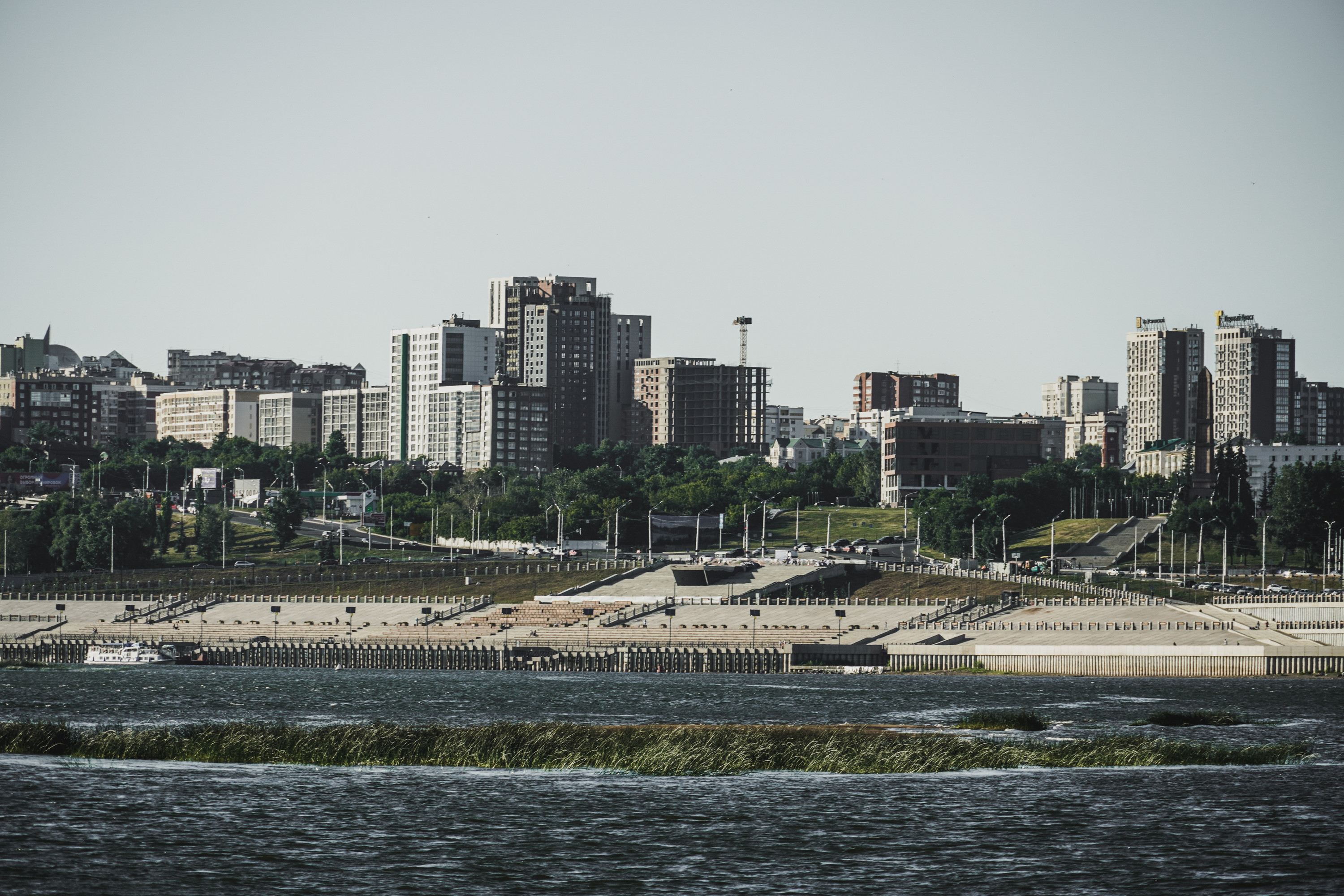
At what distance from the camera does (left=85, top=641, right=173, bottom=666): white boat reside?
576 ft

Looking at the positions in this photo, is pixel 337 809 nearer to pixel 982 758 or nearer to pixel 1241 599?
pixel 982 758

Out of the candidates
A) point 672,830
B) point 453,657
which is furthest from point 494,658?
point 672,830

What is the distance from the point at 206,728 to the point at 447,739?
479 inches

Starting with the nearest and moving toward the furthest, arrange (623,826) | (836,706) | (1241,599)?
1. (623,826)
2. (836,706)
3. (1241,599)

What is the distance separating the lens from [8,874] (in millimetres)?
57156

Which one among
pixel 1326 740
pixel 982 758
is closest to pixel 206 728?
pixel 982 758

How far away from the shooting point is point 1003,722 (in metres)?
102

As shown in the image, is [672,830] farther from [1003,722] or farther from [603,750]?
[1003,722]

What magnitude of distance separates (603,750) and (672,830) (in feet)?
60.1

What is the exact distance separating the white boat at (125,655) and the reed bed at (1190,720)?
101 metres

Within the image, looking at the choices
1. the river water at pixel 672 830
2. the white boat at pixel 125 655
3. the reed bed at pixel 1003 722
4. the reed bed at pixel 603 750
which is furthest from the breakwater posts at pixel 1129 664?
the white boat at pixel 125 655

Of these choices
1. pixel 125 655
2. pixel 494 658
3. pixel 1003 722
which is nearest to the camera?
pixel 1003 722

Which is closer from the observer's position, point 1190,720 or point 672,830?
point 672,830

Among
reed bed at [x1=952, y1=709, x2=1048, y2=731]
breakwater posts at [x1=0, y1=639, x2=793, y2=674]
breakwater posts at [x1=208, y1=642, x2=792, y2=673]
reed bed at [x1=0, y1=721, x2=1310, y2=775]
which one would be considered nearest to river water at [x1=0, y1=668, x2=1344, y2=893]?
reed bed at [x1=0, y1=721, x2=1310, y2=775]
